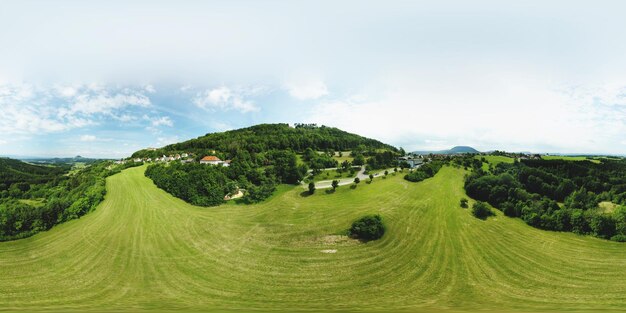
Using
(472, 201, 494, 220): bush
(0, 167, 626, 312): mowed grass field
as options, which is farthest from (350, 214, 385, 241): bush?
(472, 201, 494, 220): bush

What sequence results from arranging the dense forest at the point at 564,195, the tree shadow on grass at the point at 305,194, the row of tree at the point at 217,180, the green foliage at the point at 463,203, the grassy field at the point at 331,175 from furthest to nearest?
the grassy field at the point at 331,175
the tree shadow on grass at the point at 305,194
the green foliage at the point at 463,203
the row of tree at the point at 217,180
the dense forest at the point at 564,195

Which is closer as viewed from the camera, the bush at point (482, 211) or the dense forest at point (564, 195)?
the dense forest at point (564, 195)

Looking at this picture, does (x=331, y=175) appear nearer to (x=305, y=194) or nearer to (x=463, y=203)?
(x=305, y=194)

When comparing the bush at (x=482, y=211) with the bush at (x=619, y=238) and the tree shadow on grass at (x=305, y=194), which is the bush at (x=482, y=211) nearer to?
the bush at (x=619, y=238)

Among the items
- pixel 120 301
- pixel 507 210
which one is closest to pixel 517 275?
pixel 507 210

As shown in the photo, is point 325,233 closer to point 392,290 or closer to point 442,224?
point 392,290

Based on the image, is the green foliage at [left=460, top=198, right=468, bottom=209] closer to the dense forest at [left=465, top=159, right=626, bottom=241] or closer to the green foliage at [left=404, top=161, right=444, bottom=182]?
the dense forest at [left=465, top=159, right=626, bottom=241]

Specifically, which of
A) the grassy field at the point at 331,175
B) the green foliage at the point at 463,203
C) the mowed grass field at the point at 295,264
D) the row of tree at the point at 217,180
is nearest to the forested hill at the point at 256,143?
the row of tree at the point at 217,180
